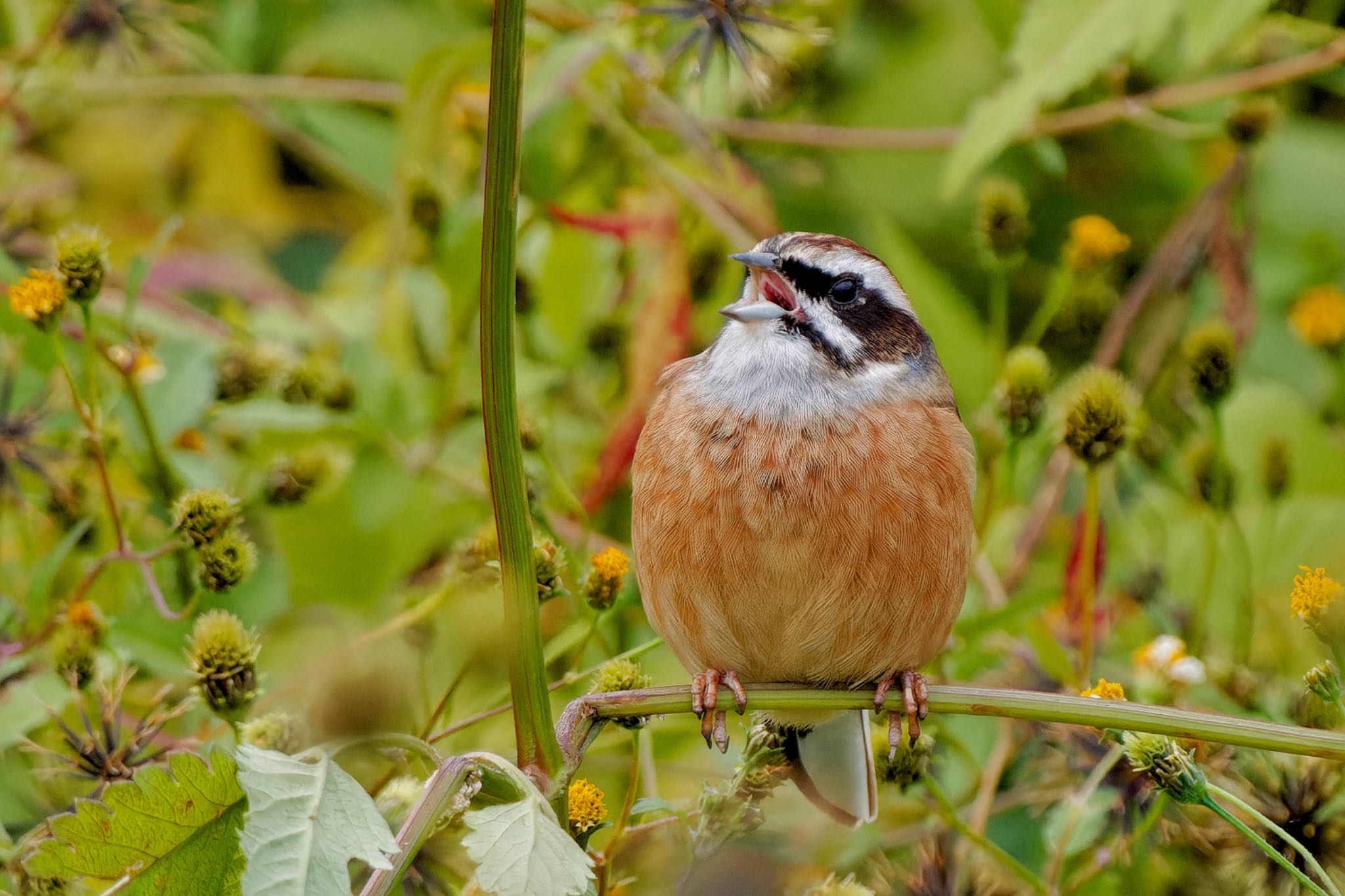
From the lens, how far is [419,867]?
2.13 meters

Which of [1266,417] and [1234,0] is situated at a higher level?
[1234,0]

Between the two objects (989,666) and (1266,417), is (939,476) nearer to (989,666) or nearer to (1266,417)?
(989,666)

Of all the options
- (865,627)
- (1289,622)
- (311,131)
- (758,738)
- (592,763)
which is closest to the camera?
(758,738)


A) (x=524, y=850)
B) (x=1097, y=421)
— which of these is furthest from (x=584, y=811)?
(x=1097, y=421)

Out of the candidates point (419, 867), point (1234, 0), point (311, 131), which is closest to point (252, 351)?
point (311, 131)

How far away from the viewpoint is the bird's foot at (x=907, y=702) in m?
2.13

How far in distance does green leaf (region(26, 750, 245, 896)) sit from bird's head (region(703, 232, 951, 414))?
40.2 inches

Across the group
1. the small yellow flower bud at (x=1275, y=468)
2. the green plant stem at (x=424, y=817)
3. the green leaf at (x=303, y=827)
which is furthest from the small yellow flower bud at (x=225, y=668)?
the small yellow flower bud at (x=1275, y=468)

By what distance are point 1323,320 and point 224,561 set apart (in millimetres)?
2553

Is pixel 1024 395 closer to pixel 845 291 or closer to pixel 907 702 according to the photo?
pixel 845 291

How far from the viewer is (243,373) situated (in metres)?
3.11

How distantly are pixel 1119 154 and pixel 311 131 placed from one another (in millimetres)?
2148

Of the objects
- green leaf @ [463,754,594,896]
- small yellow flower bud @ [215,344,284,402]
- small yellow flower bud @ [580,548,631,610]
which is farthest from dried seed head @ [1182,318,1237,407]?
small yellow flower bud @ [215,344,284,402]

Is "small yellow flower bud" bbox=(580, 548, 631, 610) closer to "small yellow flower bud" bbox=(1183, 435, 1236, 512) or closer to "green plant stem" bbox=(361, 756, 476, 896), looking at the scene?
"green plant stem" bbox=(361, 756, 476, 896)
